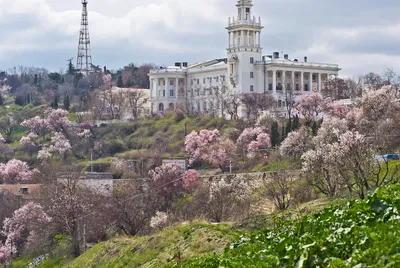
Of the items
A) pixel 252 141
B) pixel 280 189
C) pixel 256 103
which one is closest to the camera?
pixel 280 189

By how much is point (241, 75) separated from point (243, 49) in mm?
2838

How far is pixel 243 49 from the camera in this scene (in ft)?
310

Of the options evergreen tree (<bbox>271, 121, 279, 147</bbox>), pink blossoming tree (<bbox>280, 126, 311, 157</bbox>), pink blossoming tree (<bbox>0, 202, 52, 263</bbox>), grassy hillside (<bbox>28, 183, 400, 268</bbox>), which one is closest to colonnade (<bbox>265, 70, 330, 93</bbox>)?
evergreen tree (<bbox>271, 121, 279, 147</bbox>)

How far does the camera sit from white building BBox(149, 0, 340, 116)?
94500 mm

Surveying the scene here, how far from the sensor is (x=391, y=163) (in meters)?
46.2

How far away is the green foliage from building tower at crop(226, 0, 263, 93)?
254 ft

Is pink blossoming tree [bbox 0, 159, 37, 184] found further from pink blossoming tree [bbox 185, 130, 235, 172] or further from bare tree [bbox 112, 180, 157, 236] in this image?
bare tree [bbox 112, 180, 157, 236]

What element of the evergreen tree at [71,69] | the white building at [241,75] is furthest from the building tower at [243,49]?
the evergreen tree at [71,69]

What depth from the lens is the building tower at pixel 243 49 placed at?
3711 inches

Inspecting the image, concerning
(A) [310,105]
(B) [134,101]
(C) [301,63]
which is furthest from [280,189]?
(B) [134,101]

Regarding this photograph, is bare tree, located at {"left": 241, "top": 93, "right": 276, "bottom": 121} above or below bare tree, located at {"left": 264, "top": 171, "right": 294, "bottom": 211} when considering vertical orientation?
above

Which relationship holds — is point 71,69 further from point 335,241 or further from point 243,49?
point 335,241

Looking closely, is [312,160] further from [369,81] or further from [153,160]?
[369,81]

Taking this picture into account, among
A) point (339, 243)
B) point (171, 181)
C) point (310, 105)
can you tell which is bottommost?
point (171, 181)
